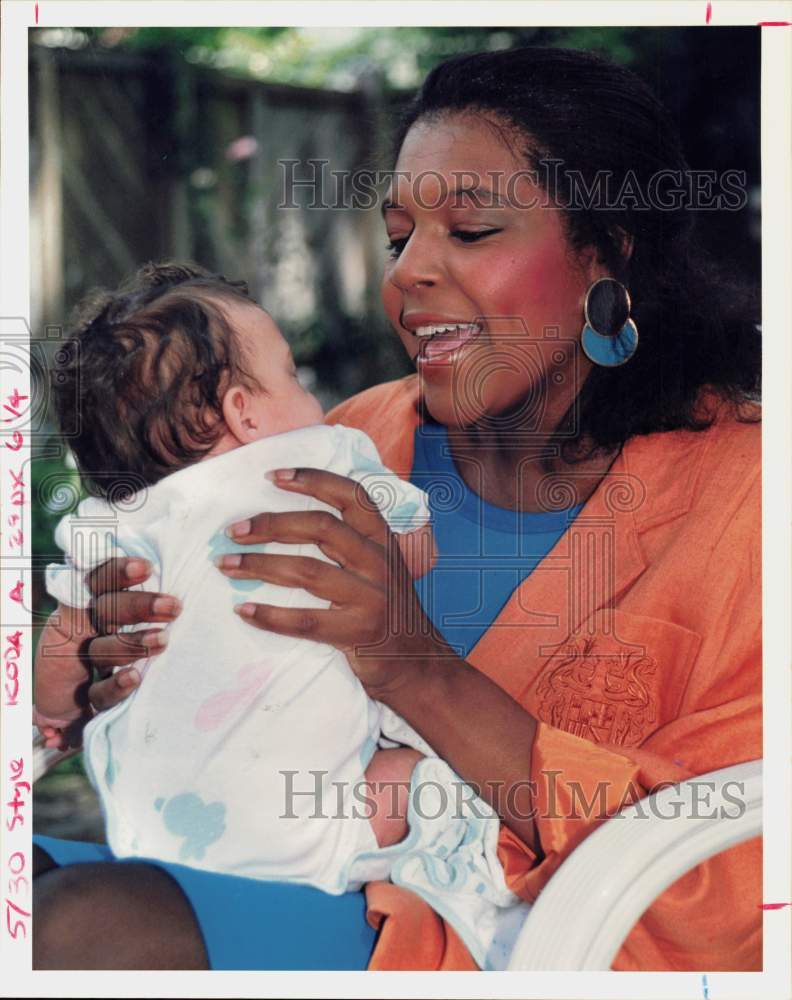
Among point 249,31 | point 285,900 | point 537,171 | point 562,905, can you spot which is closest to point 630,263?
point 537,171

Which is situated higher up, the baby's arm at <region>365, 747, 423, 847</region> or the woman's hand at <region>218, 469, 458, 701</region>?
the woman's hand at <region>218, 469, 458, 701</region>

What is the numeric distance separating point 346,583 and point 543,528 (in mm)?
419

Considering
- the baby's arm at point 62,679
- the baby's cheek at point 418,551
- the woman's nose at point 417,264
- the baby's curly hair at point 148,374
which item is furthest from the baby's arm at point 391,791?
the woman's nose at point 417,264

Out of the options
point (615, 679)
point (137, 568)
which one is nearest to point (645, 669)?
point (615, 679)

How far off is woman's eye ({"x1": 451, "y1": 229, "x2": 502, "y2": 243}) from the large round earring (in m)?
0.23

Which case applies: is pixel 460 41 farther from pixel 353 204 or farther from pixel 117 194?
pixel 117 194

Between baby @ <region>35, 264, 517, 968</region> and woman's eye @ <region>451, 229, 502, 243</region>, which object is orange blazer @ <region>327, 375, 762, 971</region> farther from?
woman's eye @ <region>451, 229, 502, 243</region>

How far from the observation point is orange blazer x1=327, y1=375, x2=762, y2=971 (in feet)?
7.43

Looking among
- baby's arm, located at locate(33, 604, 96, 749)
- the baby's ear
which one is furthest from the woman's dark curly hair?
baby's arm, located at locate(33, 604, 96, 749)

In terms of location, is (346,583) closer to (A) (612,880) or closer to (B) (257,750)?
(B) (257,750)

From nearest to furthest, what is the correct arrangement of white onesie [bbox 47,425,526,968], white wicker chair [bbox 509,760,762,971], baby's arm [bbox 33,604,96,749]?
white wicker chair [bbox 509,760,762,971] < white onesie [bbox 47,425,526,968] < baby's arm [bbox 33,604,96,749]

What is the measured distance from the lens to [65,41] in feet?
7.72

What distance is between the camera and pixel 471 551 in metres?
2.35

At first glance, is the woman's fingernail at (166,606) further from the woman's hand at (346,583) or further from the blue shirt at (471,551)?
the blue shirt at (471,551)
